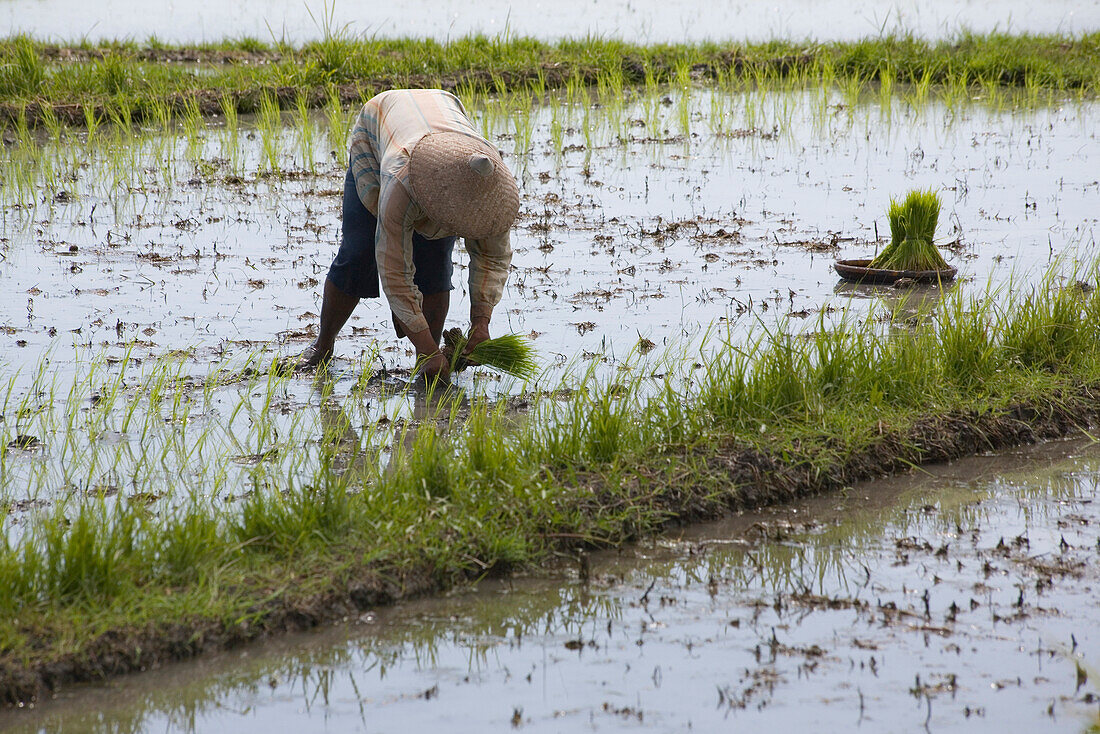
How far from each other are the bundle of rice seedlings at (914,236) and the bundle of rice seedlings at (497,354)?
2088 millimetres

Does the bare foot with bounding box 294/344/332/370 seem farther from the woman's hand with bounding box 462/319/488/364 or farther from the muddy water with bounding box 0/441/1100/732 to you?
the muddy water with bounding box 0/441/1100/732

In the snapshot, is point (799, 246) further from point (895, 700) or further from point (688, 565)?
point (895, 700)

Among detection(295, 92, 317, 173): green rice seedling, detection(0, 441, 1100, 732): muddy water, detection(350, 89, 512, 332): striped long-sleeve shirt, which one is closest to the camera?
detection(0, 441, 1100, 732): muddy water

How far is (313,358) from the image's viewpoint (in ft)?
13.6

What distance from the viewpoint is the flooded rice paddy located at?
142 inches

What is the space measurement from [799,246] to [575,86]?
14.3ft

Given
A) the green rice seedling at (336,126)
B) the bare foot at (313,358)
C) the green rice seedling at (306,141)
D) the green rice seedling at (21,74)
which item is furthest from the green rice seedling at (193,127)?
the bare foot at (313,358)

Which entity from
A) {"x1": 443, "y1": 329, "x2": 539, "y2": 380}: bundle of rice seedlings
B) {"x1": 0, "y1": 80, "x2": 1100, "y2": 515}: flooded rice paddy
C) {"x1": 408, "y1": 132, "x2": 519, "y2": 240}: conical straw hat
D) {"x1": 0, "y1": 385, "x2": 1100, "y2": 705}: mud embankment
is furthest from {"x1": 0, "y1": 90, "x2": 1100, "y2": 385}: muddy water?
{"x1": 408, "y1": 132, "x2": 519, "y2": 240}: conical straw hat

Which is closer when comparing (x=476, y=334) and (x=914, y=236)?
(x=476, y=334)

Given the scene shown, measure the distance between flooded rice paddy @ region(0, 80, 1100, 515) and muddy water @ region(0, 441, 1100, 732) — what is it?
686 mm

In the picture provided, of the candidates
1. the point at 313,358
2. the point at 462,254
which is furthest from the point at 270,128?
the point at 313,358

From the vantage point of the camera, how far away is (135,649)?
91.4 inches

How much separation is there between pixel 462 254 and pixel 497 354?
1898 mm

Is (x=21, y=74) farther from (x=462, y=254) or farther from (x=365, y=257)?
(x=365, y=257)
